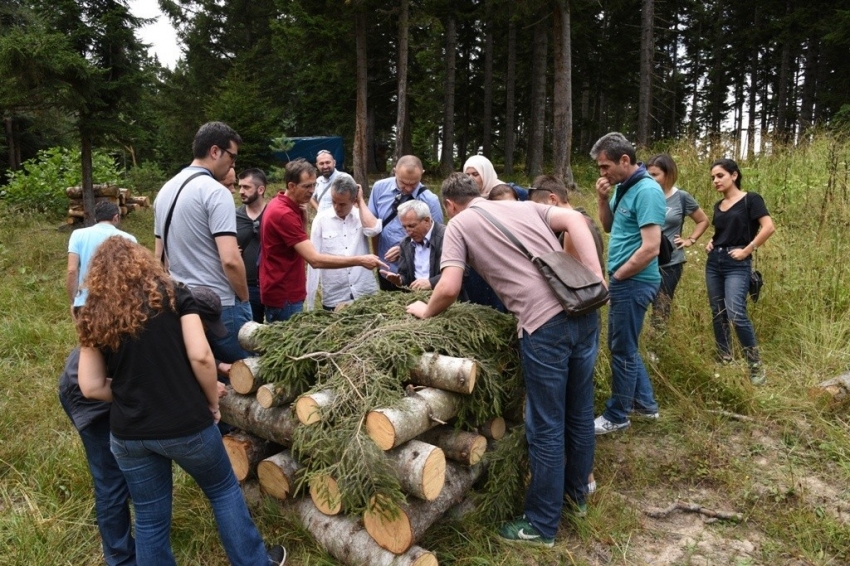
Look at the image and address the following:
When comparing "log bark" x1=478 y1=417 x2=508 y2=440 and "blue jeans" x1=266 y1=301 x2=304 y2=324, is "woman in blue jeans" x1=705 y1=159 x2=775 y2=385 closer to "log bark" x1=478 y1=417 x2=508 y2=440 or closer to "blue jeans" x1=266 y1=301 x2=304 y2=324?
"log bark" x1=478 y1=417 x2=508 y2=440

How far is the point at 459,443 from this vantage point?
10.0 ft

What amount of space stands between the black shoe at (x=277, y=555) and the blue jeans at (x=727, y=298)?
406cm

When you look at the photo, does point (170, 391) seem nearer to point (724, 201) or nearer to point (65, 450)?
point (65, 450)

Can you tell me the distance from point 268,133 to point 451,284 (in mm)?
18438

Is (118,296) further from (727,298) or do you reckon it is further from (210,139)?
(727,298)

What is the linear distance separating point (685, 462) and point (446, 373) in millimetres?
2053

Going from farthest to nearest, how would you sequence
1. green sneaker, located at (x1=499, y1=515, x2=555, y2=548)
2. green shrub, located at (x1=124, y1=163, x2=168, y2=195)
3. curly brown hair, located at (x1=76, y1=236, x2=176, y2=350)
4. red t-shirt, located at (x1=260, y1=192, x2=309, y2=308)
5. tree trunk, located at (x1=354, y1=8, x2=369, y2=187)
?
green shrub, located at (x1=124, y1=163, x2=168, y2=195) < tree trunk, located at (x1=354, y1=8, x2=369, y2=187) < red t-shirt, located at (x1=260, y1=192, x2=309, y2=308) < green sneaker, located at (x1=499, y1=515, x2=555, y2=548) < curly brown hair, located at (x1=76, y1=236, x2=176, y2=350)

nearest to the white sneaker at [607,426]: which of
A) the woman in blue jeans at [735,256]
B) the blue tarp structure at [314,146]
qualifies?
the woman in blue jeans at [735,256]

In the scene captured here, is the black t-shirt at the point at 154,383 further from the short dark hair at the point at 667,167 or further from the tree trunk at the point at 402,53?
the tree trunk at the point at 402,53

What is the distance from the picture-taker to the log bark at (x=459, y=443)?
120 inches

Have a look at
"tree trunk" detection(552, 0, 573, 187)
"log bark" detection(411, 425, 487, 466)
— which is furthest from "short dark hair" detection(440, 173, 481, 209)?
"tree trunk" detection(552, 0, 573, 187)

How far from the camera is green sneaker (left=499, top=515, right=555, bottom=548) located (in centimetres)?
303

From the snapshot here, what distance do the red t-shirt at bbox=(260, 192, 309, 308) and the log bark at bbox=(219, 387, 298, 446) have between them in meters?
1.18

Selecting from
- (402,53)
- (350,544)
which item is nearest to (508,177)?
(402,53)
